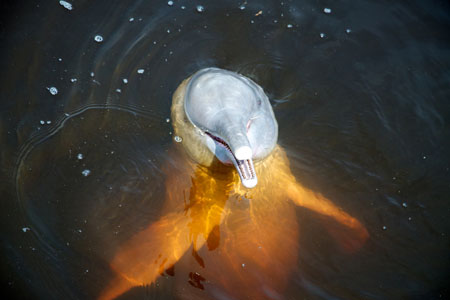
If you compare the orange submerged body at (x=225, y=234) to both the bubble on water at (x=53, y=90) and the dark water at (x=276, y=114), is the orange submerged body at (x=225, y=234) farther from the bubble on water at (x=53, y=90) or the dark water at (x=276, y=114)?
the bubble on water at (x=53, y=90)

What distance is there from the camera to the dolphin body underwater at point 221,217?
4.51 m

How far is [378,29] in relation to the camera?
6473 millimetres

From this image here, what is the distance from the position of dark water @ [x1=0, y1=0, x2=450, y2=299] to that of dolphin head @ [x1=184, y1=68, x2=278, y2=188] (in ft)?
3.07

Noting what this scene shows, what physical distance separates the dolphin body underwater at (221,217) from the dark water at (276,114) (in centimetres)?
18

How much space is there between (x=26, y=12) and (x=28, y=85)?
4.99ft

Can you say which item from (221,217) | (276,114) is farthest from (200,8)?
(221,217)

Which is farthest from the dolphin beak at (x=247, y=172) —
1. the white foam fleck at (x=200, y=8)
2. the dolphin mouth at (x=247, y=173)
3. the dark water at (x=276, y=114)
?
the white foam fleck at (x=200, y=8)

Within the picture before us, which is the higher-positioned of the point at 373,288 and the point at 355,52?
the point at 355,52

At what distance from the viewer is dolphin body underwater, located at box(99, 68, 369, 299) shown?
177 inches

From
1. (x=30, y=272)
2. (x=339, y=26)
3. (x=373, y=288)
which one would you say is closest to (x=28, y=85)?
(x=30, y=272)

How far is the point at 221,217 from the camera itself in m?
4.98

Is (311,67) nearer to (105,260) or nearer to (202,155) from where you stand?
(202,155)

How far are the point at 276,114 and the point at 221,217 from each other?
1701mm

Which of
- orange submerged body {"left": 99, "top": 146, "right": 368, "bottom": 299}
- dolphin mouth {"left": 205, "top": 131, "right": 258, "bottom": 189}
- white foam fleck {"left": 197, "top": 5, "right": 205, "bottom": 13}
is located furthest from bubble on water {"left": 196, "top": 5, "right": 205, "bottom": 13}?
dolphin mouth {"left": 205, "top": 131, "right": 258, "bottom": 189}
